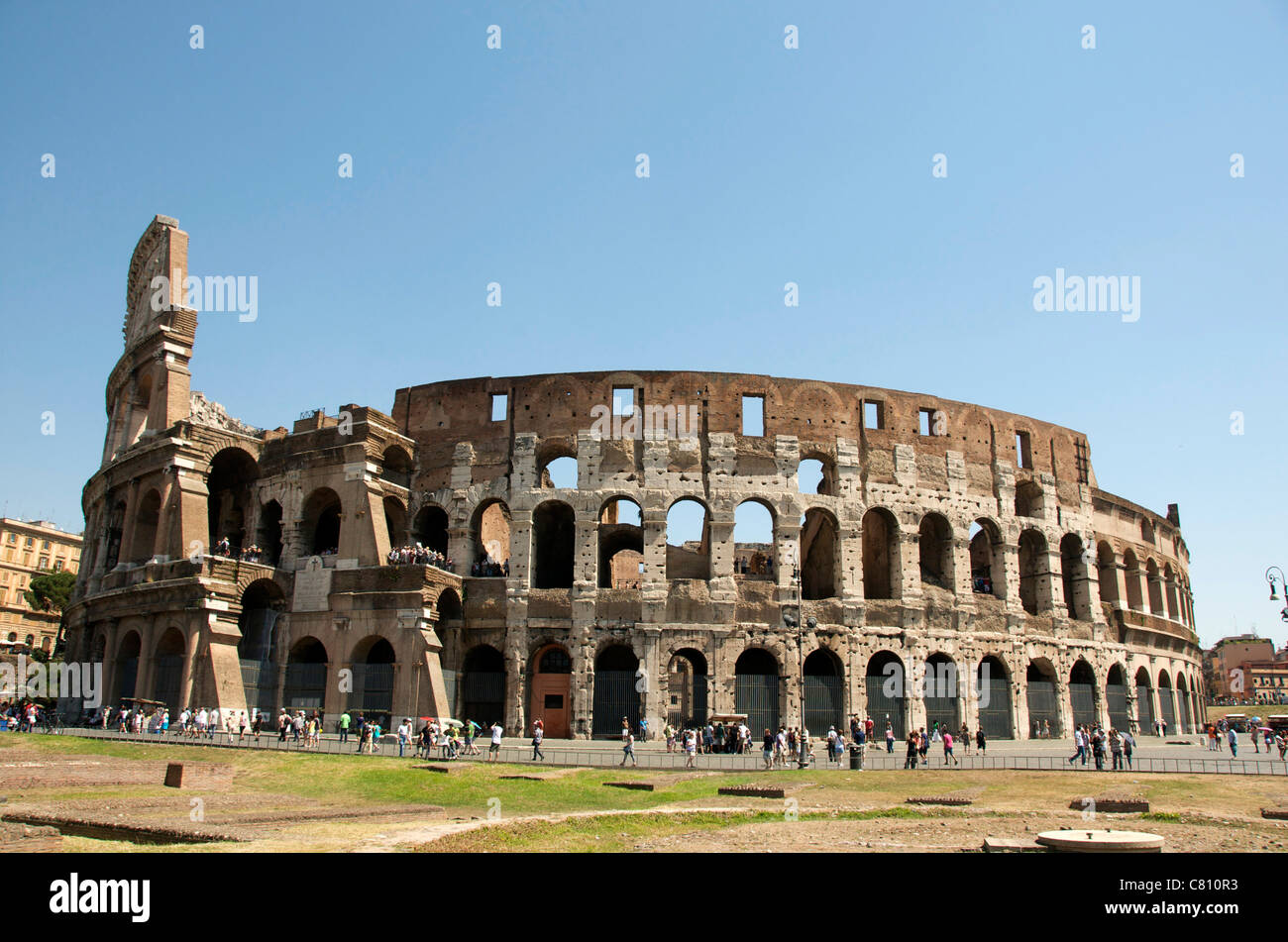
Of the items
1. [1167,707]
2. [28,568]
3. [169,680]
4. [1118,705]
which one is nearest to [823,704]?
[1118,705]

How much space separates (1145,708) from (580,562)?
2631 cm

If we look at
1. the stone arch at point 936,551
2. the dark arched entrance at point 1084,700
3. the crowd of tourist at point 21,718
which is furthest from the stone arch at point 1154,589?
the crowd of tourist at point 21,718

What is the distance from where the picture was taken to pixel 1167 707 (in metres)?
42.4

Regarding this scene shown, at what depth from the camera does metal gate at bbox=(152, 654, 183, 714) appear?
102ft

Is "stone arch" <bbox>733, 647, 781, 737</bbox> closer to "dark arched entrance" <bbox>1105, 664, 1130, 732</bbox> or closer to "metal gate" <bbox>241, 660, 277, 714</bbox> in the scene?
"dark arched entrance" <bbox>1105, 664, 1130, 732</bbox>

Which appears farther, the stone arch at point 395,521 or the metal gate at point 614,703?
the stone arch at point 395,521

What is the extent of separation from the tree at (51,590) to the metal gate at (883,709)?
59.8 meters

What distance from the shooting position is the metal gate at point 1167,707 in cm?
4184

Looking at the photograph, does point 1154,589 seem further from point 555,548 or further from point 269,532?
point 269,532

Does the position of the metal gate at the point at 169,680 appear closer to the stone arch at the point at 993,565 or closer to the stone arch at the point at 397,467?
the stone arch at the point at 397,467

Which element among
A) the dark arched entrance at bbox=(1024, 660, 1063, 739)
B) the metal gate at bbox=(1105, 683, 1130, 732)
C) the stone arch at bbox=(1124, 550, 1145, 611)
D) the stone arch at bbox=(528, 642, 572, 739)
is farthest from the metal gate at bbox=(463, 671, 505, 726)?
the stone arch at bbox=(1124, 550, 1145, 611)
